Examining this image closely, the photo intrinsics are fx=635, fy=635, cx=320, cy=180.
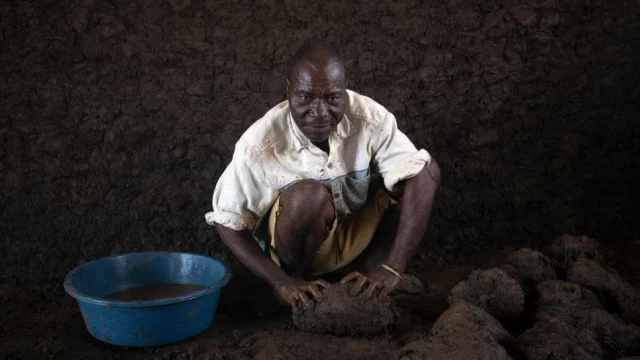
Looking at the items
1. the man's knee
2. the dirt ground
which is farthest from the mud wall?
the man's knee

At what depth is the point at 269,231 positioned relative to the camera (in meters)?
2.47

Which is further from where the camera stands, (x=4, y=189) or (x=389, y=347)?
(x=4, y=189)

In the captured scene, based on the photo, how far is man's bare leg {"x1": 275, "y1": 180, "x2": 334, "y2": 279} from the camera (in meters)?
2.29

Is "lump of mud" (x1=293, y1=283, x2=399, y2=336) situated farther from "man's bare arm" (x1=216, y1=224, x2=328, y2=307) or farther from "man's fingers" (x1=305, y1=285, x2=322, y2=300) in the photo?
"man's bare arm" (x1=216, y1=224, x2=328, y2=307)

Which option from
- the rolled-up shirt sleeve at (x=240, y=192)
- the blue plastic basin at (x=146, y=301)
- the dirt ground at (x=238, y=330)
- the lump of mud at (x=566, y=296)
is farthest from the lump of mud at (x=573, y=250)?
the blue plastic basin at (x=146, y=301)

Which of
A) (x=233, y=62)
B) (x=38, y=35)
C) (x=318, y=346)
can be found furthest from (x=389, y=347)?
(x=38, y=35)

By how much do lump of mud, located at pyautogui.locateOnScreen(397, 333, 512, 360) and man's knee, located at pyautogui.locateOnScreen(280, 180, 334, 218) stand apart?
65 centimetres

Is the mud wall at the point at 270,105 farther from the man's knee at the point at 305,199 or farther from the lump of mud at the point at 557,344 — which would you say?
the lump of mud at the point at 557,344

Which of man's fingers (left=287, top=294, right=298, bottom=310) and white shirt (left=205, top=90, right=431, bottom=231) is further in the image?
white shirt (left=205, top=90, right=431, bottom=231)

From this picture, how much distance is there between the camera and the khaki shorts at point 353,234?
8.36 feet

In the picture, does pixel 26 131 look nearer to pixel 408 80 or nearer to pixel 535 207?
pixel 408 80

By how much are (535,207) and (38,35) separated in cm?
244

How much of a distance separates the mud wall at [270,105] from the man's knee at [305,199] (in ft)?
2.39

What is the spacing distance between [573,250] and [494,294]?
61 centimetres
